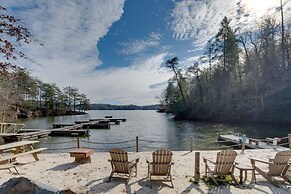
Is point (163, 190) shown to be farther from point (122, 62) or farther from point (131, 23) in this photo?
point (122, 62)

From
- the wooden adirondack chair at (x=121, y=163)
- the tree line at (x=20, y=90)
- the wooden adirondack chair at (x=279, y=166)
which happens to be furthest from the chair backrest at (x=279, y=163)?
the tree line at (x=20, y=90)

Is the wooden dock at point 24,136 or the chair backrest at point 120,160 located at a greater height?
the chair backrest at point 120,160

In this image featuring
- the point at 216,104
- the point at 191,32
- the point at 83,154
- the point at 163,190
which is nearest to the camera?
the point at 163,190

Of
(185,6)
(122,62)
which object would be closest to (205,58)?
(122,62)

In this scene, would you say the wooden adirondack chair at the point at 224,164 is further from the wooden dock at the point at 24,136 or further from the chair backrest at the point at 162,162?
the wooden dock at the point at 24,136

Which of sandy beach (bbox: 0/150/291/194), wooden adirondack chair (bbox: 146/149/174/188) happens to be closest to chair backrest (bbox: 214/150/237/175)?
sandy beach (bbox: 0/150/291/194)

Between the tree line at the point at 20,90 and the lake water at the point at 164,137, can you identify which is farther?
the lake water at the point at 164,137

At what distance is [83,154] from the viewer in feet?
20.0

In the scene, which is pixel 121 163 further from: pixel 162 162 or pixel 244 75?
pixel 244 75

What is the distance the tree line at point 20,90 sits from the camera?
9.35 ft

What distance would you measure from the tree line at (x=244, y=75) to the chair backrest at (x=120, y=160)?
967 inches

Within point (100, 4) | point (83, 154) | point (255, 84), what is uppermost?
point (100, 4)

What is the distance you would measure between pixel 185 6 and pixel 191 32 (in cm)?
347

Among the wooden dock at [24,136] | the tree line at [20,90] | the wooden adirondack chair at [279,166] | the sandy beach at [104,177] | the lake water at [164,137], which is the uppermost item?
the tree line at [20,90]
